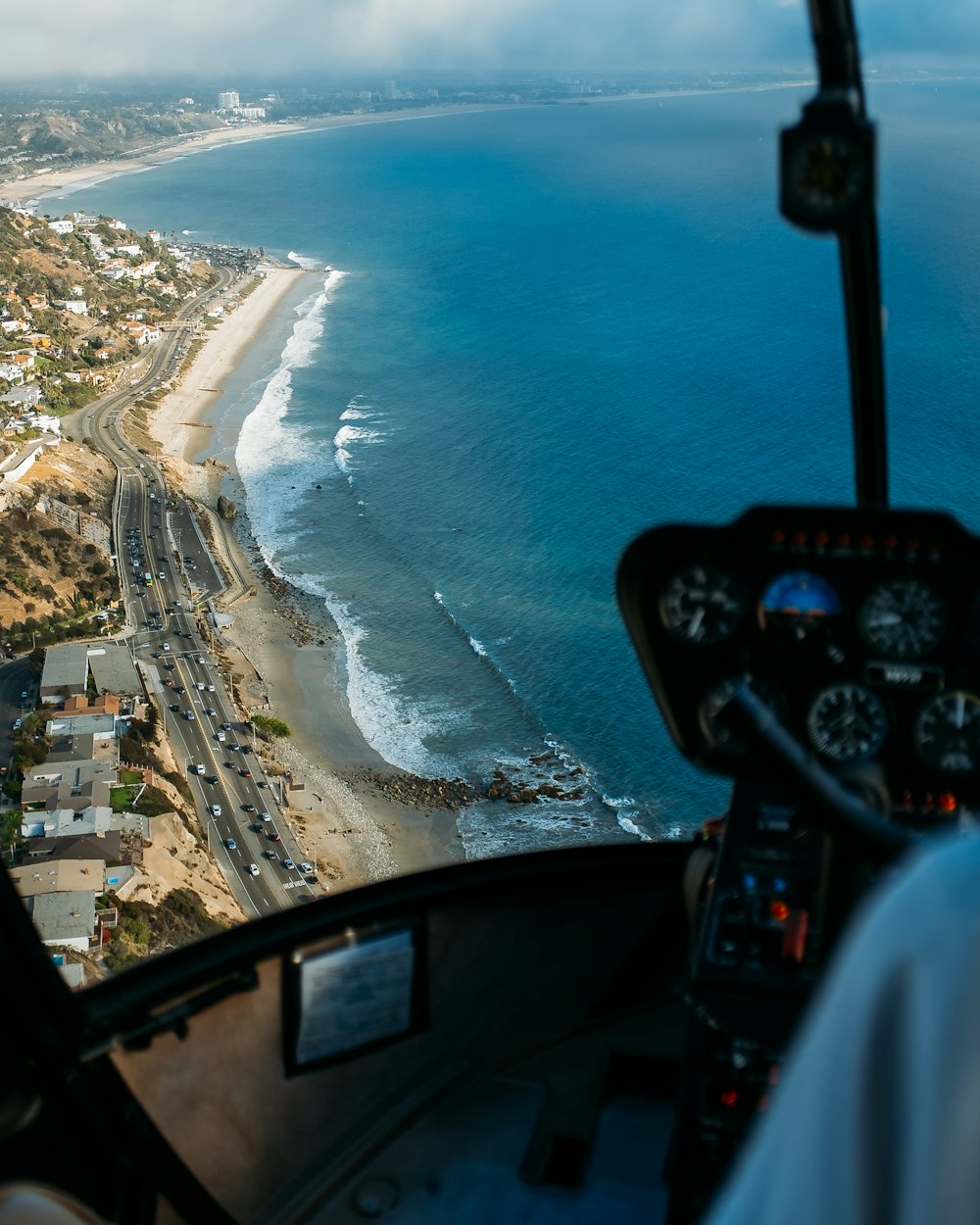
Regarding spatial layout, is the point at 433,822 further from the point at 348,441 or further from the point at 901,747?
the point at 348,441

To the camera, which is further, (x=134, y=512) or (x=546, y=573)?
(x=134, y=512)

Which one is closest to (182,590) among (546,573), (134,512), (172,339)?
(134,512)

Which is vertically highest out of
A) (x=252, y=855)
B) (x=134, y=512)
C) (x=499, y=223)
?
(x=499, y=223)

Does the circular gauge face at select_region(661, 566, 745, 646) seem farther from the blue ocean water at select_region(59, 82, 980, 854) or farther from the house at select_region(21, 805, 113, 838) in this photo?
the house at select_region(21, 805, 113, 838)

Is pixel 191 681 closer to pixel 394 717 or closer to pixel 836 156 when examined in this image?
pixel 394 717

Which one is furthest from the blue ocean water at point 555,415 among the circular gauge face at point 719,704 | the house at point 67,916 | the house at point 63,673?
the house at point 67,916

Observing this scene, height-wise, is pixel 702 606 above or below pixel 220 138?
below

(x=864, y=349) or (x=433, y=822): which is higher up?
(x=864, y=349)

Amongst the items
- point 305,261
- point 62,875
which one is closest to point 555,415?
point 62,875
